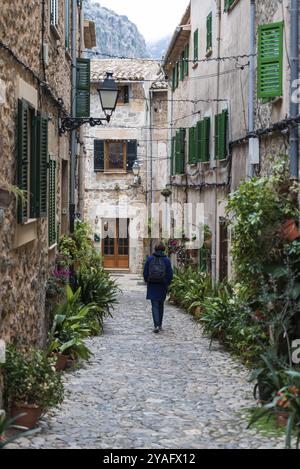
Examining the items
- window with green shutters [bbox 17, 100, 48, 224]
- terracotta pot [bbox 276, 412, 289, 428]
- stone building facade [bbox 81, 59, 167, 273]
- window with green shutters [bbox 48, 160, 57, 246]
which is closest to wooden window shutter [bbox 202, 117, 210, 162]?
window with green shutters [bbox 48, 160, 57, 246]

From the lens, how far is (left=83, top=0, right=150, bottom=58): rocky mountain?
252 ft

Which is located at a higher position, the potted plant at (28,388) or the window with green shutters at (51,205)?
the window with green shutters at (51,205)

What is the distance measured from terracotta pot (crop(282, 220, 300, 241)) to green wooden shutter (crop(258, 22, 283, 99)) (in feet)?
11.1

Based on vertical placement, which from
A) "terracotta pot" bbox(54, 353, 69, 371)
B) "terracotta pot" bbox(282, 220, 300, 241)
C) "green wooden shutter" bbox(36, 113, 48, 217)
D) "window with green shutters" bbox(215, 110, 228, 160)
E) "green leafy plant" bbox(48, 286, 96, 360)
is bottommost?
"terracotta pot" bbox(54, 353, 69, 371)

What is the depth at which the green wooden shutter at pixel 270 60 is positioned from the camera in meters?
10.9

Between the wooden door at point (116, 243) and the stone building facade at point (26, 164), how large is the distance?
19343mm

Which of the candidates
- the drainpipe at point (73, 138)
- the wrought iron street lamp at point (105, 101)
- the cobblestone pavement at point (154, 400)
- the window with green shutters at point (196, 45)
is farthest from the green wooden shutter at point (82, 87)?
the cobblestone pavement at point (154, 400)

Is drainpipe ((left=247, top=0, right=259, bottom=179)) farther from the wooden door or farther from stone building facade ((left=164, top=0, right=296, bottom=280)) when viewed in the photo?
the wooden door

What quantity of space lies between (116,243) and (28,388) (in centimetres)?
2526

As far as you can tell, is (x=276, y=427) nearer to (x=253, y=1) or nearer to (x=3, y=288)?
(x=3, y=288)

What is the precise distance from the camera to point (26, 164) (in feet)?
26.1

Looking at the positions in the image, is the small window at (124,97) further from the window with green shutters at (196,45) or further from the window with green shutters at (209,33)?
the window with green shutters at (209,33)

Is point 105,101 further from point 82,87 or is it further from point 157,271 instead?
point 157,271

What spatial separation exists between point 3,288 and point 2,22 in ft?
7.81
